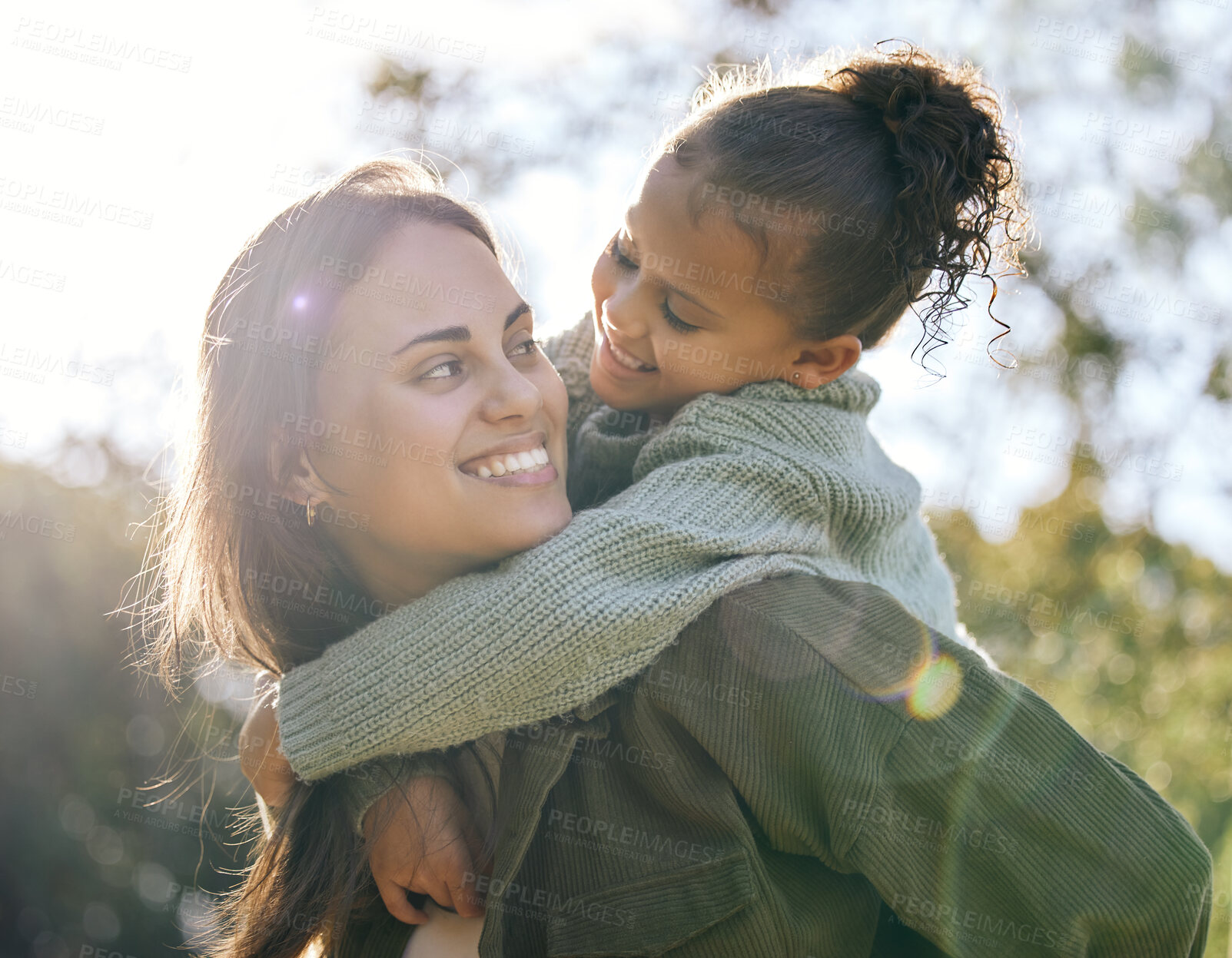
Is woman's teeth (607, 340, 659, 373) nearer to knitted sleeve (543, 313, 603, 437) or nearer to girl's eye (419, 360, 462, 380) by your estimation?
knitted sleeve (543, 313, 603, 437)

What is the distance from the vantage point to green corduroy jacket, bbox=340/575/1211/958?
4.53 feet

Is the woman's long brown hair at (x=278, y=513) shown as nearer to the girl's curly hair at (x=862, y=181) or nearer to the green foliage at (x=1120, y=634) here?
the girl's curly hair at (x=862, y=181)

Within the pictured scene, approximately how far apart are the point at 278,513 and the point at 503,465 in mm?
571

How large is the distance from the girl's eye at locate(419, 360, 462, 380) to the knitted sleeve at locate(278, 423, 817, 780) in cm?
39

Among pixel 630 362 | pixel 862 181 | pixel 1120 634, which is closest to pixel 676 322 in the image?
pixel 630 362

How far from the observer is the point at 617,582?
5.23 ft

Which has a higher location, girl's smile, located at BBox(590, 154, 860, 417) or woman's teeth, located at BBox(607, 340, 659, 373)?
girl's smile, located at BBox(590, 154, 860, 417)

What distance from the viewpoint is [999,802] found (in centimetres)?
142

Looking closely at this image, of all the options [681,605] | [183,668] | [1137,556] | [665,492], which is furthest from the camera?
[1137,556]

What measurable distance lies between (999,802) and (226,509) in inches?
64.2

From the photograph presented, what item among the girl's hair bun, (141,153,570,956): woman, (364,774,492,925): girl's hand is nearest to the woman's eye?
(141,153,570,956): woman

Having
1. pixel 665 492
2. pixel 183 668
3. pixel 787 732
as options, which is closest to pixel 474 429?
pixel 665 492

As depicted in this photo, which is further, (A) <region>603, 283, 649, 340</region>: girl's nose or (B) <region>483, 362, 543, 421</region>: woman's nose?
(A) <region>603, 283, 649, 340</region>: girl's nose

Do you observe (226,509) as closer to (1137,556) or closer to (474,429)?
(474,429)
